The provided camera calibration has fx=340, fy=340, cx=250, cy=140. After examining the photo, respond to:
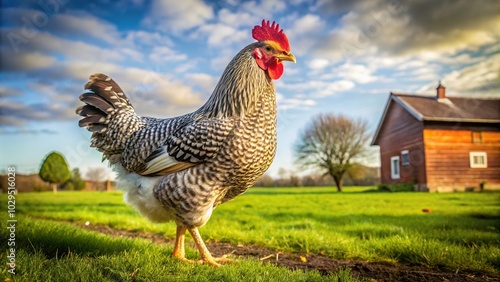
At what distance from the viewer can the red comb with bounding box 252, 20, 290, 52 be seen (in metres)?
3.44

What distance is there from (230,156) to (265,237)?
259 cm

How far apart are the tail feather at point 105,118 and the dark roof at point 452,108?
19731 millimetres

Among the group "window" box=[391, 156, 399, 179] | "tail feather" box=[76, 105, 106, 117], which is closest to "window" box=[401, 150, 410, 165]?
"window" box=[391, 156, 399, 179]

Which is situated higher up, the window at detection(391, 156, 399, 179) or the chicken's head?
the chicken's head

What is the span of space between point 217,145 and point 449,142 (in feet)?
71.7

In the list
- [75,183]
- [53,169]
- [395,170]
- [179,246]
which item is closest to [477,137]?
[395,170]

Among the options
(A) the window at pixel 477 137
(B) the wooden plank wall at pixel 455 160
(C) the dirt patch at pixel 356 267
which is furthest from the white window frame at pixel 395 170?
(C) the dirt patch at pixel 356 267

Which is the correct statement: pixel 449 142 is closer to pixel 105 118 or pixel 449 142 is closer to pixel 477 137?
pixel 477 137

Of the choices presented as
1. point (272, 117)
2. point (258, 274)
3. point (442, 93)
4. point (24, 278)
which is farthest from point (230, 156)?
point (442, 93)

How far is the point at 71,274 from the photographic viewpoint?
105 inches

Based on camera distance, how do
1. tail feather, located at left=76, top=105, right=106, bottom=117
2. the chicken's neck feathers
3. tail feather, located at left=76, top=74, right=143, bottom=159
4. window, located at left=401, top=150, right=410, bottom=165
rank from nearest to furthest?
the chicken's neck feathers < tail feather, located at left=76, top=74, right=143, bottom=159 < tail feather, located at left=76, top=105, right=106, bottom=117 < window, located at left=401, top=150, right=410, bottom=165

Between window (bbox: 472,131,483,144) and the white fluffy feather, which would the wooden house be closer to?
window (bbox: 472,131,483,144)

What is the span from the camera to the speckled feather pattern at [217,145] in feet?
10.4

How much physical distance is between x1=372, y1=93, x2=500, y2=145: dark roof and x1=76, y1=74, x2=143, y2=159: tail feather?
19731 mm
